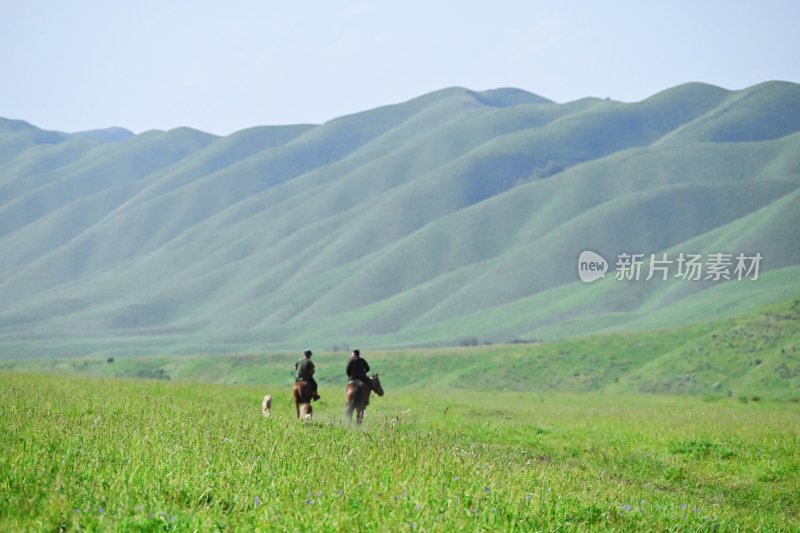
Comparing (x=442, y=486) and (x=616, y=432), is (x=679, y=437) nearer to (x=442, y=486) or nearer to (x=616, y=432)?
(x=616, y=432)

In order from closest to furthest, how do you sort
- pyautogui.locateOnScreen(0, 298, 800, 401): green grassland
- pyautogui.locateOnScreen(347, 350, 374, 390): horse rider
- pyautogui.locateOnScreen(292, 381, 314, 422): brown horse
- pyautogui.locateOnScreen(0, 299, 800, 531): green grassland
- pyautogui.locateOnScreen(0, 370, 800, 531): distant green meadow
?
pyautogui.locateOnScreen(0, 370, 800, 531): distant green meadow → pyautogui.locateOnScreen(0, 299, 800, 531): green grassland → pyautogui.locateOnScreen(292, 381, 314, 422): brown horse → pyautogui.locateOnScreen(347, 350, 374, 390): horse rider → pyautogui.locateOnScreen(0, 298, 800, 401): green grassland

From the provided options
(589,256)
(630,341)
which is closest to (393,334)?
(589,256)

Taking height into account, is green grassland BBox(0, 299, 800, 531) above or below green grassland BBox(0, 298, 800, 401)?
above

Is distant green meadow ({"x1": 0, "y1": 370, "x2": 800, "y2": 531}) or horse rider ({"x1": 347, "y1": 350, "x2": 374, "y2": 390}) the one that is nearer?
distant green meadow ({"x1": 0, "y1": 370, "x2": 800, "y2": 531})

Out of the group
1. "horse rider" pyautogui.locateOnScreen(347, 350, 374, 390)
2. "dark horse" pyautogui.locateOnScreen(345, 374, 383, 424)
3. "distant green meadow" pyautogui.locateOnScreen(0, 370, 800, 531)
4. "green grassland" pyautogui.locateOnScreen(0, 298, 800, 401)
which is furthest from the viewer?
"green grassland" pyautogui.locateOnScreen(0, 298, 800, 401)

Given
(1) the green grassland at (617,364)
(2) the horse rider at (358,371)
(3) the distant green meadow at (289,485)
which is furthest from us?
(1) the green grassland at (617,364)

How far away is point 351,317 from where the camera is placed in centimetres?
19612

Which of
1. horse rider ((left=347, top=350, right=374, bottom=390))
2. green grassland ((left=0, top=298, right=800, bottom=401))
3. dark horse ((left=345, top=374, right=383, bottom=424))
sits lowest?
green grassland ((left=0, top=298, right=800, bottom=401))

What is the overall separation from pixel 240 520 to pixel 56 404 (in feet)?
34.9

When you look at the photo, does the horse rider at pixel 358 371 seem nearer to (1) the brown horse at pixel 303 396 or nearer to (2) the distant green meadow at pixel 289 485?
(1) the brown horse at pixel 303 396

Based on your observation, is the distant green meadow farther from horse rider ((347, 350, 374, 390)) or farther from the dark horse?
horse rider ((347, 350, 374, 390))

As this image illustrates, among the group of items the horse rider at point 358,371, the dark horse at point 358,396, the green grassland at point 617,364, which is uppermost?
the horse rider at point 358,371

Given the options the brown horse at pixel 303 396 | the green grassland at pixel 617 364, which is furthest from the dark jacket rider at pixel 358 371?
the green grassland at pixel 617 364

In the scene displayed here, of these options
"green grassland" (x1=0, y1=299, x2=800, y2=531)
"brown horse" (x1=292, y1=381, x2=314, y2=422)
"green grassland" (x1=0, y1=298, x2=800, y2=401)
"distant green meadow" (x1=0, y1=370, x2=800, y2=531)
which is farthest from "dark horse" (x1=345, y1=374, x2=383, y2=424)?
"green grassland" (x1=0, y1=298, x2=800, y2=401)
